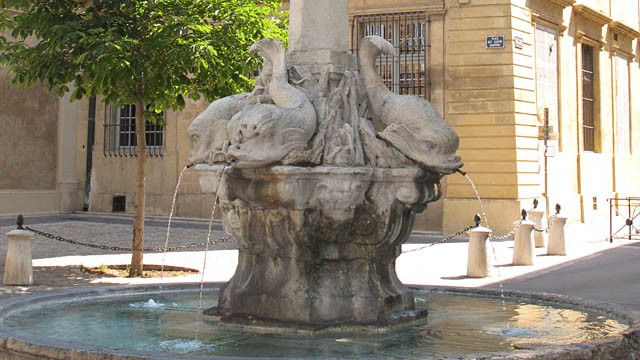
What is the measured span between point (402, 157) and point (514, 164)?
46.0 feet

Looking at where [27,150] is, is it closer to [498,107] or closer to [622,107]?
[498,107]

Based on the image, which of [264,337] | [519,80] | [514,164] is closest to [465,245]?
[514,164]

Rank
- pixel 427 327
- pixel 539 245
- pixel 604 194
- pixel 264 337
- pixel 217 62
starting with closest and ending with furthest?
pixel 264 337 → pixel 427 327 → pixel 217 62 → pixel 539 245 → pixel 604 194

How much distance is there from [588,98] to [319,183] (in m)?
21.2

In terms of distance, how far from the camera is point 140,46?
38.3 ft

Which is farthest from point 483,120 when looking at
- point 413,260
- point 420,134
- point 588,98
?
point 420,134

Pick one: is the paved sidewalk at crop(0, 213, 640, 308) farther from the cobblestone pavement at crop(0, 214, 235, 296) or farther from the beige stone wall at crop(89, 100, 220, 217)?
the beige stone wall at crop(89, 100, 220, 217)

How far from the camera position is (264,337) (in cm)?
621

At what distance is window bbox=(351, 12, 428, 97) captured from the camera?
2117cm

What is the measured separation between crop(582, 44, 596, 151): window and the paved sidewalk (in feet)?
12.2

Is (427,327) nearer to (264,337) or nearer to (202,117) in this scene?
(264,337)

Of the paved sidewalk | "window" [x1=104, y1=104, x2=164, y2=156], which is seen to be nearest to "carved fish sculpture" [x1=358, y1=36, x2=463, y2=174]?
the paved sidewalk

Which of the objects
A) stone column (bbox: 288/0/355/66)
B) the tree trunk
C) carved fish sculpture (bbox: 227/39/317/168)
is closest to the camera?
carved fish sculpture (bbox: 227/39/317/168)

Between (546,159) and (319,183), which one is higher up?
A: (546,159)
